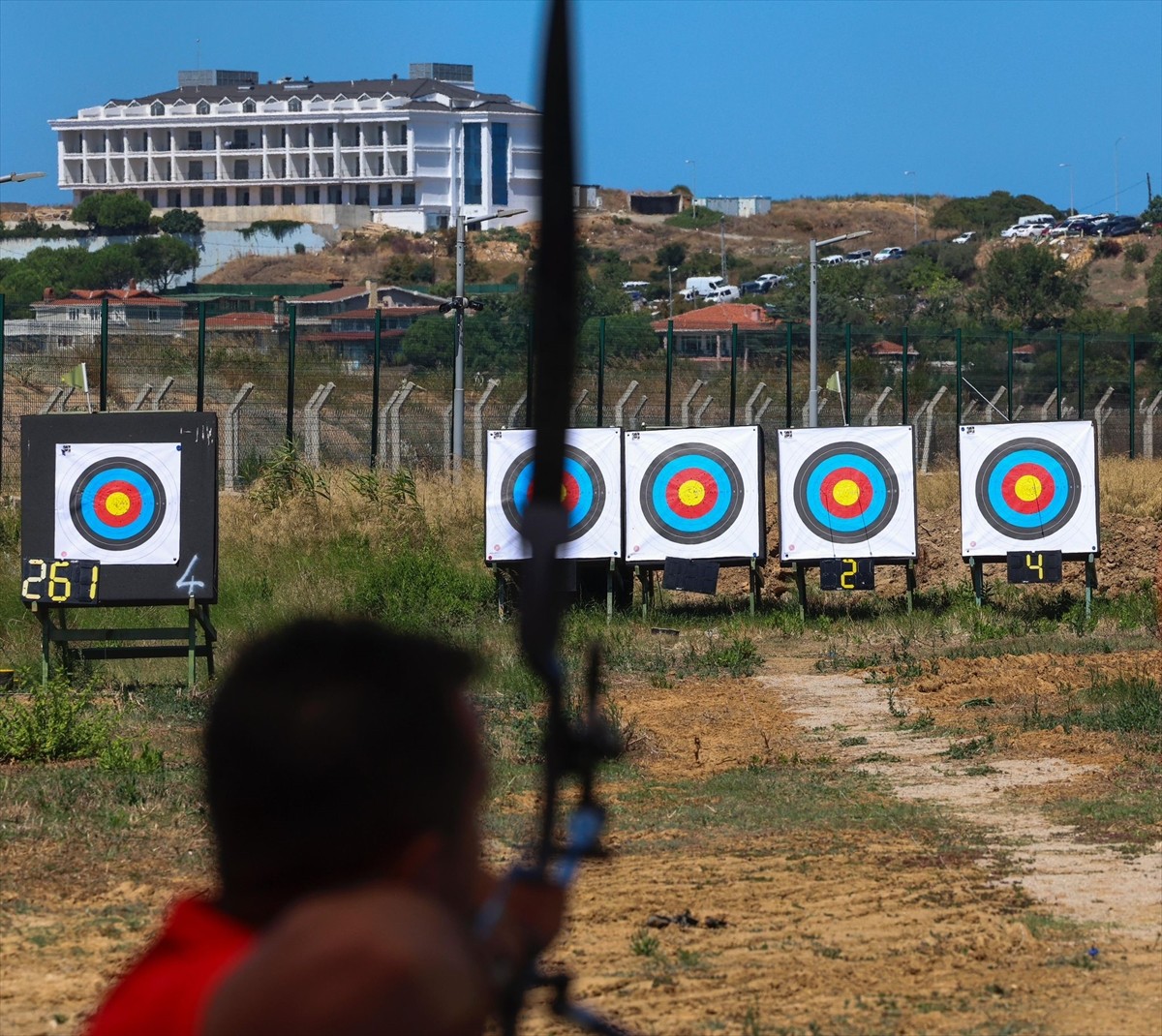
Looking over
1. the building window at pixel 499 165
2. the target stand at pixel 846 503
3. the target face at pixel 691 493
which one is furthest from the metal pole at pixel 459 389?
the building window at pixel 499 165

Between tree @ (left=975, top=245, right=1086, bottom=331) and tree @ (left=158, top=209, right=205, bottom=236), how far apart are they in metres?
47.8

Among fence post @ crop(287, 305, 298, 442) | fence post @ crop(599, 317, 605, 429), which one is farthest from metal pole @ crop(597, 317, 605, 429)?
fence post @ crop(287, 305, 298, 442)

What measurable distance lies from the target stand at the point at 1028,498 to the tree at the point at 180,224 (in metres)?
78.4

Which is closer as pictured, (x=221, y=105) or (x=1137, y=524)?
(x=1137, y=524)

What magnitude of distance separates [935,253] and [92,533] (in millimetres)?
77336

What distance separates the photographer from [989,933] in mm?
5203

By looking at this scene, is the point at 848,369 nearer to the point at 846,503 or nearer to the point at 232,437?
the point at 846,503

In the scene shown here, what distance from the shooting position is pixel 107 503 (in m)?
11.6

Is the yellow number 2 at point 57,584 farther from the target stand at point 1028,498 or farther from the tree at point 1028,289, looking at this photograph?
the tree at point 1028,289

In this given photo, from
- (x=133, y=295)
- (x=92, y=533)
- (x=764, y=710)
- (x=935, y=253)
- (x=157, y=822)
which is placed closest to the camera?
(x=157, y=822)

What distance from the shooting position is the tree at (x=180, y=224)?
88688 millimetres

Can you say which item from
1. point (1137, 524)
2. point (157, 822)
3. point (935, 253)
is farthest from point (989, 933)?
point (935, 253)

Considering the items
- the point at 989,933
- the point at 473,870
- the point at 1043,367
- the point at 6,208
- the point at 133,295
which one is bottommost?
the point at 989,933

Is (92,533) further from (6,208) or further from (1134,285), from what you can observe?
(6,208)
